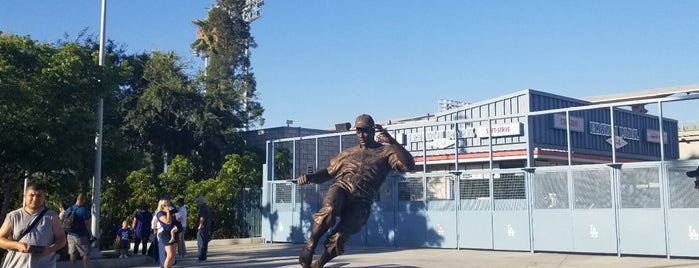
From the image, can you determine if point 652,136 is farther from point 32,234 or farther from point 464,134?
point 32,234

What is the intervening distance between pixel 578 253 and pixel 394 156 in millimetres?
9086

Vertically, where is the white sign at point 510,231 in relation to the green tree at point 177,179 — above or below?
below

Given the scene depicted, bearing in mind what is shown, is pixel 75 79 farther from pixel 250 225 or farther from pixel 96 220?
pixel 250 225

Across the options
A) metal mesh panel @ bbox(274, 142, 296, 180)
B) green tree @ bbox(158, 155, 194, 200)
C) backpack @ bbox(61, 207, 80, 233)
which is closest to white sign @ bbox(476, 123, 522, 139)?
metal mesh panel @ bbox(274, 142, 296, 180)

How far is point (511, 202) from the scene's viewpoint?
1712cm

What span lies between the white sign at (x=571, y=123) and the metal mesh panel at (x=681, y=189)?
11981mm

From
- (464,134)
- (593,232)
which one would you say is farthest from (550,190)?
(464,134)

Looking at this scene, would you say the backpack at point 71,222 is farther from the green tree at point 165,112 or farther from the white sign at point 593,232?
the green tree at point 165,112

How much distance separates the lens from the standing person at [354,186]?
8.35 m

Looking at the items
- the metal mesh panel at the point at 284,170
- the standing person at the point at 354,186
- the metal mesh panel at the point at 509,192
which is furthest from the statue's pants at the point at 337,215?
the metal mesh panel at the point at 284,170

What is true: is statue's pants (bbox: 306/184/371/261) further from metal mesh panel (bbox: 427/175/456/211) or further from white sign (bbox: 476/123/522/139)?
white sign (bbox: 476/123/522/139)

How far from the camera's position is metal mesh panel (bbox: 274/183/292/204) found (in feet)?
71.4

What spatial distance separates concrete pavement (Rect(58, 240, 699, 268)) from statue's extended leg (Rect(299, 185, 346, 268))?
5656 mm

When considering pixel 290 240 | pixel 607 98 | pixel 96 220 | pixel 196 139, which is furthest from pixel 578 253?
pixel 607 98
